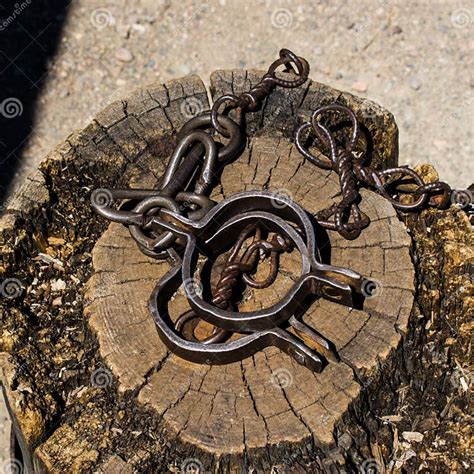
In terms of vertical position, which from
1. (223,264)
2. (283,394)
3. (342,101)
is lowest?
(283,394)

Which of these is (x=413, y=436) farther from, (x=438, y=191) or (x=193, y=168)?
(x=193, y=168)

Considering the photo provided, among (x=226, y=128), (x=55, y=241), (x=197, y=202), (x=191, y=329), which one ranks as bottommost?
(x=55, y=241)

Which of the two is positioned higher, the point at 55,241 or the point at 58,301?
the point at 55,241

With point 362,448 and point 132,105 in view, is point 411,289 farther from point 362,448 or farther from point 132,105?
point 132,105

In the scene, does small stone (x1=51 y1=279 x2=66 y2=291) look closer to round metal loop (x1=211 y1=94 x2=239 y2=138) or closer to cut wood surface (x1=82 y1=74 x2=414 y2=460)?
cut wood surface (x1=82 y1=74 x2=414 y2=460)

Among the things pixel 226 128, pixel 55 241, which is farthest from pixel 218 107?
pixel 55 241

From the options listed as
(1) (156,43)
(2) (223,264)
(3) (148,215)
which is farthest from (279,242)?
(1) (156,43)
